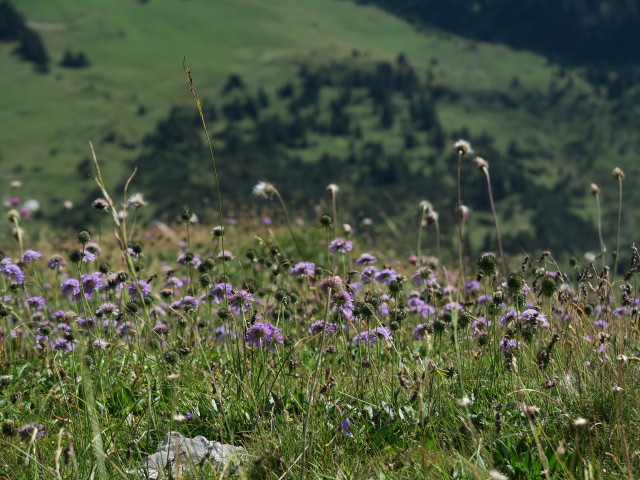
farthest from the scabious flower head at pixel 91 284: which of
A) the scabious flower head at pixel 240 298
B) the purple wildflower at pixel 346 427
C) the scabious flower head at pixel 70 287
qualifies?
the purple wildflower at pixel 346 427

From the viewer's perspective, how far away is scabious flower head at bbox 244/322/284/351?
181 inches

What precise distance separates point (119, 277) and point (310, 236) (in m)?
11.7

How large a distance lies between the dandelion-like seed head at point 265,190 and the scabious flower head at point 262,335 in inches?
107

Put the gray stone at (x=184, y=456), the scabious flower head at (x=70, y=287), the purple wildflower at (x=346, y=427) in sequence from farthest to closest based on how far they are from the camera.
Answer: the scabious flower head at (x=70, y=287), the purple wildflower at (x=346, y=427), the gray stone at (x=184, y=456)

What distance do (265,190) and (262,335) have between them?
3123 millimetres

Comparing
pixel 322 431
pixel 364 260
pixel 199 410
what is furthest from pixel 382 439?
pixel 364 260

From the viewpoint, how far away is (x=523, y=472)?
3982 mm

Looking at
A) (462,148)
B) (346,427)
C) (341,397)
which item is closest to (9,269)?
(341,397)

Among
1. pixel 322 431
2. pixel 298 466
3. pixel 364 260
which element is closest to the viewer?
pixel 298 466

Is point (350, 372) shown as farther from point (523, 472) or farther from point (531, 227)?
point (531, 227)

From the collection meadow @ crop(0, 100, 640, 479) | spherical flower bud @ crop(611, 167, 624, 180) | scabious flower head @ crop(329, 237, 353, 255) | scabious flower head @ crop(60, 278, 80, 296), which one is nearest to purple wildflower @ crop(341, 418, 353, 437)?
meadow @ crop(0, 100, 640, 479)

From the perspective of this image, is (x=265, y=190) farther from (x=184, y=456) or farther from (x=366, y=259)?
(x=184, y=456)

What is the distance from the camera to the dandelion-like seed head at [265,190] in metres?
7.32

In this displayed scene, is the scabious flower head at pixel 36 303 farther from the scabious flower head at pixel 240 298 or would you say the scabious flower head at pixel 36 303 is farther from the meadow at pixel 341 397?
the scabious flower head at pixel 240 298
